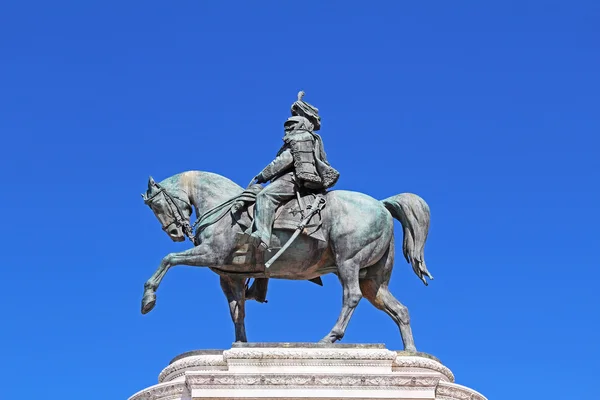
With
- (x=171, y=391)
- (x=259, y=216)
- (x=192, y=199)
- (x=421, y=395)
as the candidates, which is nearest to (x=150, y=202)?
(x=192, y=199)

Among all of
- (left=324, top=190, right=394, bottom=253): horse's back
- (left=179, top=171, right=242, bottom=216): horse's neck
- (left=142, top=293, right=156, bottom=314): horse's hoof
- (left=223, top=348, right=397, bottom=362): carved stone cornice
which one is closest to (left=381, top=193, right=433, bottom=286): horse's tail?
(left=324, top=190, right=394, bottom=253): horse's back

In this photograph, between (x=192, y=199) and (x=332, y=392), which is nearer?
(x=332, y=392)

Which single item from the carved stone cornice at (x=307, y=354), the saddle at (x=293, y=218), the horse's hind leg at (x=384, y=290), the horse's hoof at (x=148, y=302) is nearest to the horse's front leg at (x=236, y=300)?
the saddle at (x=293, y=218)

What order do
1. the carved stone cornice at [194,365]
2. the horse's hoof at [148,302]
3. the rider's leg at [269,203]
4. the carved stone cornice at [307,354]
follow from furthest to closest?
the rider's leg at [269,203] → the horse's hoof at [148,302] → the carved stone cornice at [194,365] → the carved stone cornice at [307,354]

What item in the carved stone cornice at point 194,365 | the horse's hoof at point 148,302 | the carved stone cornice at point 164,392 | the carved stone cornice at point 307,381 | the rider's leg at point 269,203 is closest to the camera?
the carved stone cornice at point 307,381

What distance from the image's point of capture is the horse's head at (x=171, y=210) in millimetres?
28031

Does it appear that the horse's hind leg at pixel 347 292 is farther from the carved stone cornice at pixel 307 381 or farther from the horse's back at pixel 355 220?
the carved stone cornice at pixel 307 381

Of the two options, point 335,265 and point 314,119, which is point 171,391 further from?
point 314,119

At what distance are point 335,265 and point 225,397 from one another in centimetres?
402

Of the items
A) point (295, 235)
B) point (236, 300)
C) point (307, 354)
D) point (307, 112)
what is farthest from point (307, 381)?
point (307, 112)

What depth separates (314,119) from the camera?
28.8 metres

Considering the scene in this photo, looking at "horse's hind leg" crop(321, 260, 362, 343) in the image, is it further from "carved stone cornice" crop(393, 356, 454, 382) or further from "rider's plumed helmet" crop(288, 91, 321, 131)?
"rider's plumed helmet" crop(288, 91, 321, 131)

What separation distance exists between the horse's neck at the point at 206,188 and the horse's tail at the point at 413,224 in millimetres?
3179

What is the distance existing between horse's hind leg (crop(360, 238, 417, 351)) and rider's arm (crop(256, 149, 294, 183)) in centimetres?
260
